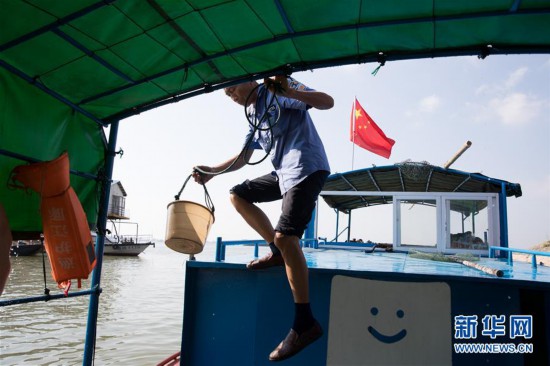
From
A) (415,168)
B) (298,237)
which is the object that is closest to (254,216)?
(298,237)

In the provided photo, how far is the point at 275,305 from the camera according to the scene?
3.37 metres

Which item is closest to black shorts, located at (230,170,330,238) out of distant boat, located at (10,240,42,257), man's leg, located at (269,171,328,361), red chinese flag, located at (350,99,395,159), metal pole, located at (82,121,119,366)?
man's leg, located at (269,171,328,361)

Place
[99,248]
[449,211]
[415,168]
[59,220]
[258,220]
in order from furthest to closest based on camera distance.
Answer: [415,168]
[449,211]
[99,248]
[59,220]
[258,220]

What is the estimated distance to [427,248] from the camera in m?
9.31

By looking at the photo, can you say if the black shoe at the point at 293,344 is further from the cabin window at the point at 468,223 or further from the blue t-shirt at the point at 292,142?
the cabin window at the point at 468,223

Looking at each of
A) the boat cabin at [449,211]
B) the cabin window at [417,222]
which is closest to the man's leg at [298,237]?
the boat cabin at [449,211]

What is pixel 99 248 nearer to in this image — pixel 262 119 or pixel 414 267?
pixel 262 119

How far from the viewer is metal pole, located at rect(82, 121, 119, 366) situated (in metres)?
3.77

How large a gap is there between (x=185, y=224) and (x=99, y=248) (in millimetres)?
1486

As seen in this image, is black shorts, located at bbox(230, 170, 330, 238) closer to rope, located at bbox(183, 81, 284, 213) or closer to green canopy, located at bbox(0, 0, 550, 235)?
rope, located at bbox(183, 81, 284, 213)

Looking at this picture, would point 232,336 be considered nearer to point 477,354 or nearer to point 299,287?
point 299,287

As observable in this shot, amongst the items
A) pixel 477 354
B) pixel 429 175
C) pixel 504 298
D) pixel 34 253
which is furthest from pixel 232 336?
pixel 34 253

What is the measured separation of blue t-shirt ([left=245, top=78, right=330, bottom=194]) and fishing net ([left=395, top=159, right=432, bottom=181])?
769 cm

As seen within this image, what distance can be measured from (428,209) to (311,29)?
26.1 feet
